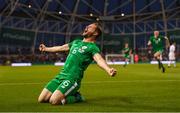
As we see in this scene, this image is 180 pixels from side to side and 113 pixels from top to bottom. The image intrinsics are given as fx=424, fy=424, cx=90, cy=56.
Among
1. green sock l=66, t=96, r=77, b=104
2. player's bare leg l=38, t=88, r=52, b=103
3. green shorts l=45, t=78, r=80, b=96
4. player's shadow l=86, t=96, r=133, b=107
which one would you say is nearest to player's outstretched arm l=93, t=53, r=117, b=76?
green shorts l=45, t=78, r=80, b=96

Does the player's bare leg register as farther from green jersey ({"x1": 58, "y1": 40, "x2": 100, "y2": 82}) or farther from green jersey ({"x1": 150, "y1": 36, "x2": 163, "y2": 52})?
green jersey ({"x1": 150, "y1": 36, "x2": 163, "y2": 52})

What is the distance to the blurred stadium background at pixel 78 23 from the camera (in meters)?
56.7

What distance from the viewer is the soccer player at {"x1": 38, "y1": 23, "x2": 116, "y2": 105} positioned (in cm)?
907

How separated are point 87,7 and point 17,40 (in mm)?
11636

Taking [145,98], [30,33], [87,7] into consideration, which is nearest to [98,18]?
[87,7]

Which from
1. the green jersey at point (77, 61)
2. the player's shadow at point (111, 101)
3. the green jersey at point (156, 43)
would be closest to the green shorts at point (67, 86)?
the green jersey at point (77, 61)

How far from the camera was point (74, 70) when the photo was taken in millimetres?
9328

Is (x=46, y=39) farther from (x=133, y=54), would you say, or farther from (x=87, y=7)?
(x=133, y=54)

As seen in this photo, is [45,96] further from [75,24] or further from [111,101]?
[75,24]

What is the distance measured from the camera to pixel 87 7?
61750mm


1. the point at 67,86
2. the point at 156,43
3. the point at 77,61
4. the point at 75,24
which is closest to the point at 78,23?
the point at 75,24

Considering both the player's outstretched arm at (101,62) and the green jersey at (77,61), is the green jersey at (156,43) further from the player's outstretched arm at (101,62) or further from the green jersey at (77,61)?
the player's outstretched arm at (101,62)

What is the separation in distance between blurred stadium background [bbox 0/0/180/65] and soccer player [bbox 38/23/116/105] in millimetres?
46260

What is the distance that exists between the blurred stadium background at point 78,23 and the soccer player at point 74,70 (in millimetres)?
46260
